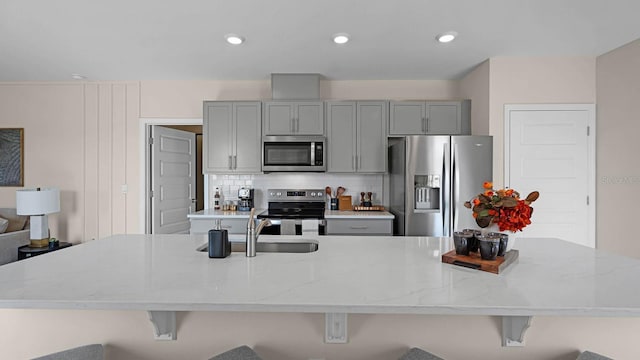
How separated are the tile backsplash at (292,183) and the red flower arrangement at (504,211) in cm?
267

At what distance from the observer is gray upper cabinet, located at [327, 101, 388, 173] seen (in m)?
3.64

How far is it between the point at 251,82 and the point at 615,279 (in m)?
3.76

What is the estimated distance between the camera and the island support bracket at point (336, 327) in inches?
46.5

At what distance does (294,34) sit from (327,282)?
87.5 inches

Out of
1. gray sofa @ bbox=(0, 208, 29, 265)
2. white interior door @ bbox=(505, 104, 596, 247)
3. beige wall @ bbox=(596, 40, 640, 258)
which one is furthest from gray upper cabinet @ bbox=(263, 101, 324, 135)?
gray sofa @ bbox=(0, 208, 29, 265)

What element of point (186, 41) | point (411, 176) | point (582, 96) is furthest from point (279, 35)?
point (582, 96)

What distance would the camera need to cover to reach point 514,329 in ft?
3.87

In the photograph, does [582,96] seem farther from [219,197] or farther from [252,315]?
[219,197]

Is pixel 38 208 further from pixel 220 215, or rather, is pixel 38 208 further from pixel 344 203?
pixel 344 203

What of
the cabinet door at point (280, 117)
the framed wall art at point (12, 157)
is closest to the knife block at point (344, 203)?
the cabinet door at point (280, 117)

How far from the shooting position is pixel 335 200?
155 inches

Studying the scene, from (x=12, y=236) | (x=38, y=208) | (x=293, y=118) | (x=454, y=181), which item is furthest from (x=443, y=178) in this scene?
(x=12, y=236)

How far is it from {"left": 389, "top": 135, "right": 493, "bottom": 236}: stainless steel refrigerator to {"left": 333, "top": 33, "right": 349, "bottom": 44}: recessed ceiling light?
1.08m

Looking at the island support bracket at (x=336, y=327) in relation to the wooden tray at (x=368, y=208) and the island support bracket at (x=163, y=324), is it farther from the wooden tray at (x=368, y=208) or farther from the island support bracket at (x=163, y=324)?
the wooden tray at (x=368, y=208)
